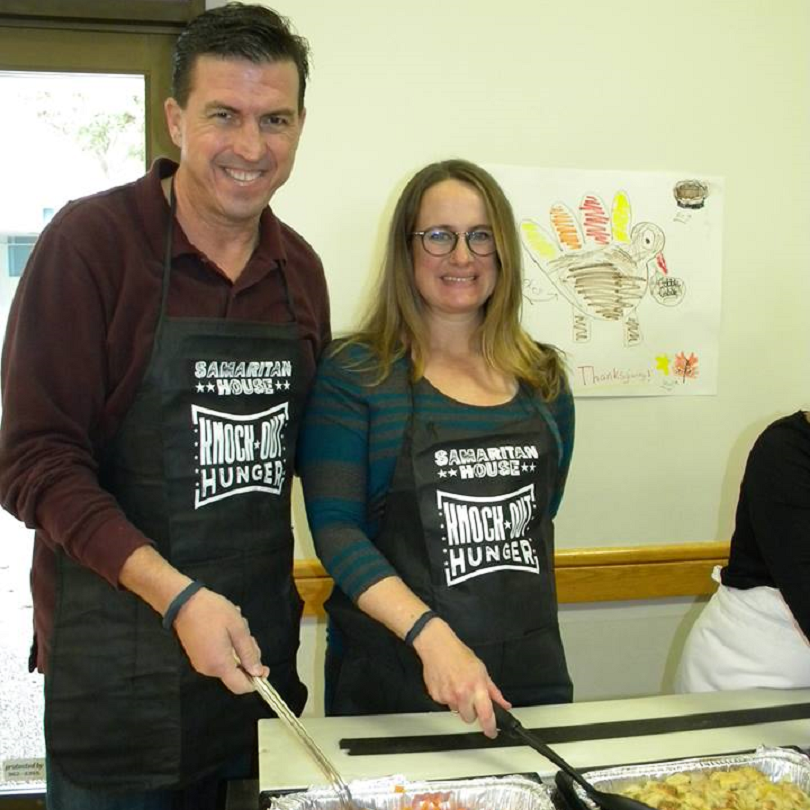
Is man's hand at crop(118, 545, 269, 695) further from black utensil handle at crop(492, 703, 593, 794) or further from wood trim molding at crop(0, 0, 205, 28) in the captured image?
wood trim molding at crop(0, 0, 205, 28)

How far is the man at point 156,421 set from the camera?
3.53 feet

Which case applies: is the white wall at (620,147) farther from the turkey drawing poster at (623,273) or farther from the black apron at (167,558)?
the black apron at (167,558)

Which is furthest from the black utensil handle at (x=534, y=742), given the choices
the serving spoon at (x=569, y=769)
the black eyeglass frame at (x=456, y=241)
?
the black eyeglass frame at (x=456, y=241)

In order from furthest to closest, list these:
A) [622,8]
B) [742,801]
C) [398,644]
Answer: [622,8] < [398,644] < [742,801]

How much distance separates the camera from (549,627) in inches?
53.4

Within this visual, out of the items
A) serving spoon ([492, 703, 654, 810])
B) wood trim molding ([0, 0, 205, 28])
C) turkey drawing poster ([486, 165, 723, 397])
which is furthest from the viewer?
turkey drawing poster ([486, 165, 723, 397])

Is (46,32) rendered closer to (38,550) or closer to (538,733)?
(38,550)

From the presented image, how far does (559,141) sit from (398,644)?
1.32m

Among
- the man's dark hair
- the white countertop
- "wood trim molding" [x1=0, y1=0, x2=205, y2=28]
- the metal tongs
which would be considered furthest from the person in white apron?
"wood trim molding" [x1=0, y1=0, x2=205, y2=28]

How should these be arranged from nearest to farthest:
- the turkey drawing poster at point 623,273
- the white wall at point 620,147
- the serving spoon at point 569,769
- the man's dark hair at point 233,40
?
the serving spoon at point 569,769 < the man's dark hair at point 233,40 < the white wall at point 620,147 < the turkey drawing poster at point 623,273

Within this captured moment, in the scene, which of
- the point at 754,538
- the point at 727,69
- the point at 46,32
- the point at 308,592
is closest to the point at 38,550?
the point at 308,592

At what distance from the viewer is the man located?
1075 mm

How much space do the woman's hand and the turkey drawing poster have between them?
1158mm

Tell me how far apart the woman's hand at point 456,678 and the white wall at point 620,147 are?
98 centimetres
